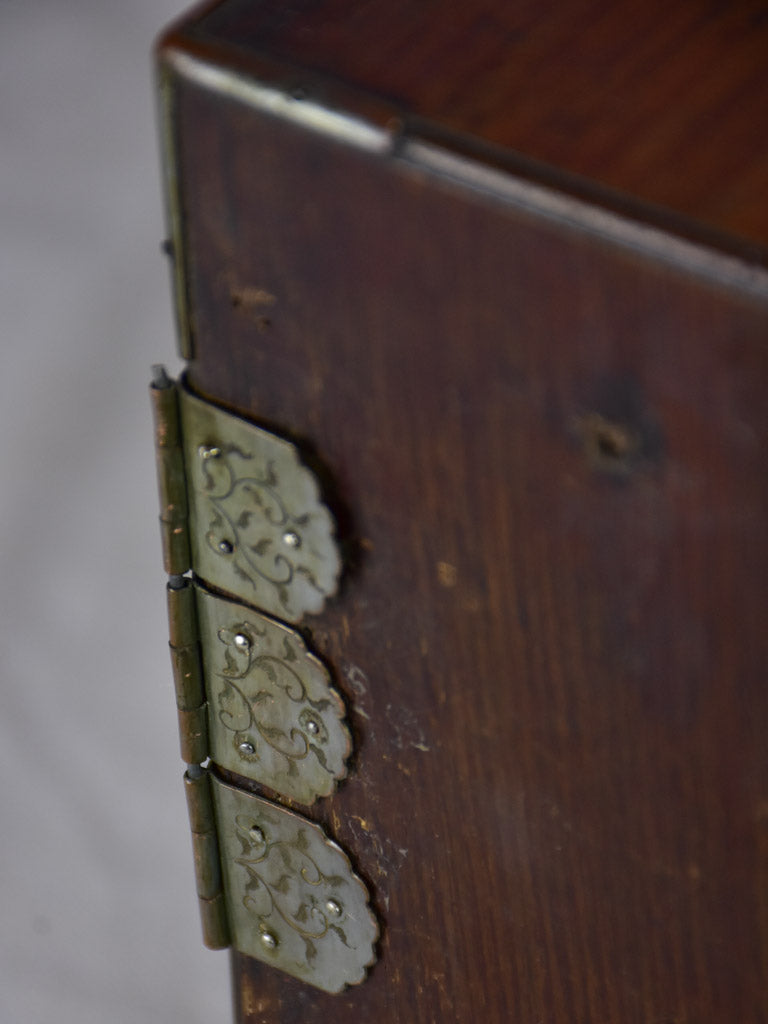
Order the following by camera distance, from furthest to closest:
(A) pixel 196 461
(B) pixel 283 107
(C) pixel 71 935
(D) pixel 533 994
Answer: (C) pixel 71 935 < (D) pixel 533 994 < (A) pixel 196 461 < (B) pixel 283 107

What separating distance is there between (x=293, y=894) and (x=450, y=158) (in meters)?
0.50

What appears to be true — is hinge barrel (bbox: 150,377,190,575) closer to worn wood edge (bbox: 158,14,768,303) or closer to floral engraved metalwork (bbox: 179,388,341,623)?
floral engraved metalwork (bbox: 179,388,341,623)

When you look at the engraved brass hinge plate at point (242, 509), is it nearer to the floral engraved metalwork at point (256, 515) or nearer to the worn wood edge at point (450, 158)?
the floral engraved metalwork at point (256, 515)

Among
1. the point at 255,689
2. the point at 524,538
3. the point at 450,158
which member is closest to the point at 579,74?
the point at 450,158

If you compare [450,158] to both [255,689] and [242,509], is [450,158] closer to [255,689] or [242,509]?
[242,509]

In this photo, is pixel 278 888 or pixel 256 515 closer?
pixel 256 515

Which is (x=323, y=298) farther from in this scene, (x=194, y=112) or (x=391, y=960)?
(x=391, y=960)

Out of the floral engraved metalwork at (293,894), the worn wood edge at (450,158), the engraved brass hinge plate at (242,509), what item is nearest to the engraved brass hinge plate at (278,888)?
the floral engraved metalwork at (293,894)

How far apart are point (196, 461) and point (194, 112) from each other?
19cm

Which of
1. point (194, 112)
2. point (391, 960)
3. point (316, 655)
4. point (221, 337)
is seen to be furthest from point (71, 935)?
point (194, 112)

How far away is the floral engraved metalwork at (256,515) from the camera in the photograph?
93 cm

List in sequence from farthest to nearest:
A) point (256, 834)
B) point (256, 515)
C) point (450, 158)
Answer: point (256, 834) < point (256, 515) < point (450, 158)

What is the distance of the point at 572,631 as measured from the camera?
89 cm

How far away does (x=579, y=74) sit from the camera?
85 cm
